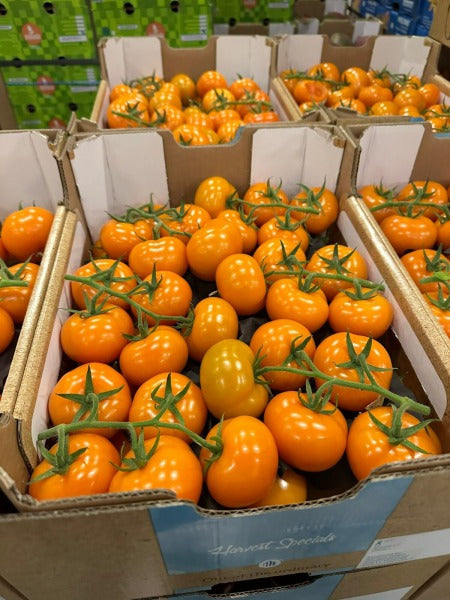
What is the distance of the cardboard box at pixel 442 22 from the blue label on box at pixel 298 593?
6.88 feet

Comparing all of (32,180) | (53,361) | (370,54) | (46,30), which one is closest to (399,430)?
(53,361)

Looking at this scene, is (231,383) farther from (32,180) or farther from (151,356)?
(32,180)

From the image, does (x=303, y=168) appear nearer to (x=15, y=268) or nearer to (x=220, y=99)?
(x=220, y=99)

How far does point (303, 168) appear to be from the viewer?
56.2 inches

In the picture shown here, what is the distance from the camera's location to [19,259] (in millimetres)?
1255

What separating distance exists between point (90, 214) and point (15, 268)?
0.30 meters

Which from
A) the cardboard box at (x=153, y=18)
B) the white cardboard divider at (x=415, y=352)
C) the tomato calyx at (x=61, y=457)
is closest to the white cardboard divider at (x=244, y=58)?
the cardboard box at (x=153, y=18)

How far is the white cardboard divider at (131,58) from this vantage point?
2102 mm

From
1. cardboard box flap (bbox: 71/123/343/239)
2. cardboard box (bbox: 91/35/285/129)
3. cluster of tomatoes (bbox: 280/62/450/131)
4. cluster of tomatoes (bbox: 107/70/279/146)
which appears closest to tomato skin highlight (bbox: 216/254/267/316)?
cardboard box flap (bbox: 71/123/343/239)

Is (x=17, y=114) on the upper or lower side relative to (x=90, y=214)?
lower

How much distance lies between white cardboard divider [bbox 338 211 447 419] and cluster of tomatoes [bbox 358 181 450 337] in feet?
0.29

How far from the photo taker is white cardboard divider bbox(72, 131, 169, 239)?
124cm

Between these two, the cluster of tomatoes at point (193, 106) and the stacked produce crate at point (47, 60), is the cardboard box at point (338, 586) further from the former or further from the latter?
the stacked produce crate at point (47, 60)

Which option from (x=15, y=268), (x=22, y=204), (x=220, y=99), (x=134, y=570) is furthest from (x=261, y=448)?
(x=220, y=99)
